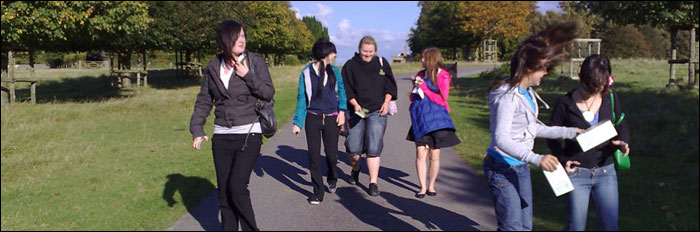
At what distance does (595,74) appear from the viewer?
372cm

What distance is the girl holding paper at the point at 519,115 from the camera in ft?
11.5

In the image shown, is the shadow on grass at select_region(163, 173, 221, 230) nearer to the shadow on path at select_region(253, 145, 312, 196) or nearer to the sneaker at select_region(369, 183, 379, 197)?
the shadow on path at select_region(253, 145, 312, 196)

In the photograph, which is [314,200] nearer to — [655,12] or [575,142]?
[575,142]

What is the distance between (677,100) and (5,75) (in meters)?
21.0

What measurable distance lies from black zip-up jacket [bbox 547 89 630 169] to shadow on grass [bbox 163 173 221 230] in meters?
2.97

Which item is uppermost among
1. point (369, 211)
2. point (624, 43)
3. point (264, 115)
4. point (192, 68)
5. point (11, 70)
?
point (624, 43)

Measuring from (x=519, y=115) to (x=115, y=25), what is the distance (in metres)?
17.7

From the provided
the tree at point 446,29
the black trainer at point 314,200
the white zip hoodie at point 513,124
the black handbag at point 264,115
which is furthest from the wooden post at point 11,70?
the tree at point 446,29

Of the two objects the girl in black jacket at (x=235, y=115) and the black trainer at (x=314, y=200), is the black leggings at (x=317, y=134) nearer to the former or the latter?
the black trainer at (x=314, y=200)

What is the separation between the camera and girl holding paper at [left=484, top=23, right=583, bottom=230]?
3506mm

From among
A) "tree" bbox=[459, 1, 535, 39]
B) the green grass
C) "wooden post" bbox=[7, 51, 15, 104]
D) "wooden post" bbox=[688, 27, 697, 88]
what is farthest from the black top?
"tree" bbox=[459, 1, 535, 39]

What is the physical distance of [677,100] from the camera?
13734 mm

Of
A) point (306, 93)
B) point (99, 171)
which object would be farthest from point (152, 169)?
point (306, 93)

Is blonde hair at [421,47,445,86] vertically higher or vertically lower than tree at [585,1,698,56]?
lower
